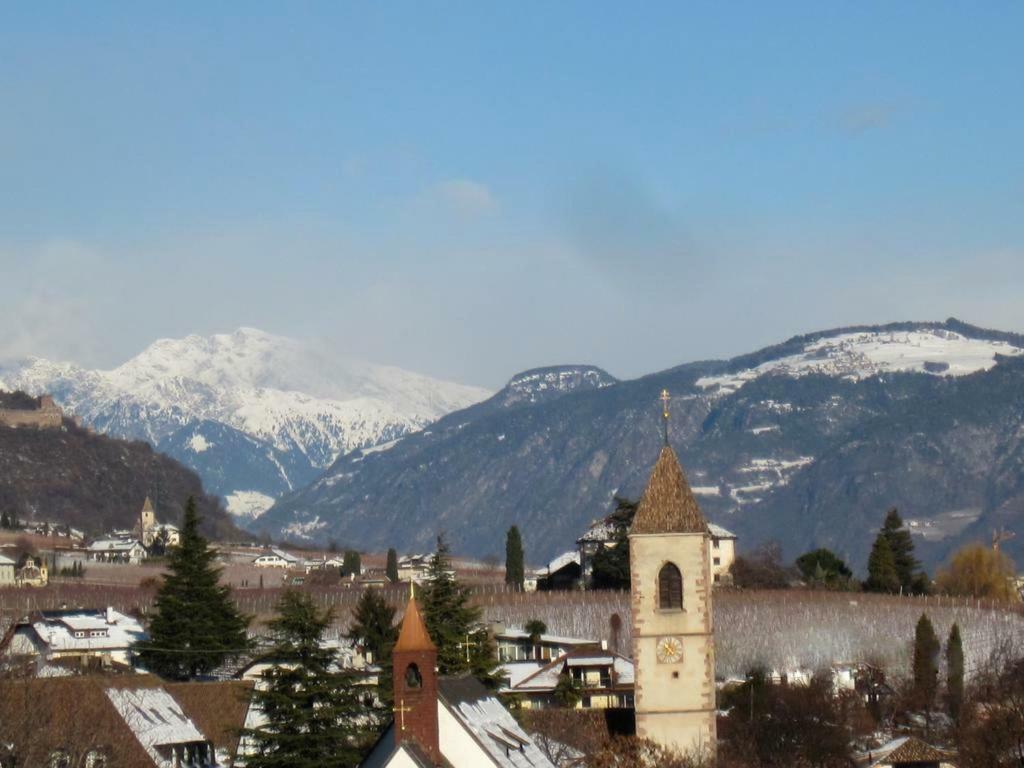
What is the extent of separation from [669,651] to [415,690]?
712 inches

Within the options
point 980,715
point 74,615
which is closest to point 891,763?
point 980,715

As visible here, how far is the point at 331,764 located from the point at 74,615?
2337 inches

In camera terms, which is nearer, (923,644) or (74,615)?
(74,615)

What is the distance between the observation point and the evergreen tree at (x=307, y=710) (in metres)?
63.8

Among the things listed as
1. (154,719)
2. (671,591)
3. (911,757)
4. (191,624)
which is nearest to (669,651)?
(671,591)

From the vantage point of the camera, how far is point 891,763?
92.0 m

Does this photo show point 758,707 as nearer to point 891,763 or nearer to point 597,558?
point 891,763

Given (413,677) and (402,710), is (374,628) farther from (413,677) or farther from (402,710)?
(402,710)

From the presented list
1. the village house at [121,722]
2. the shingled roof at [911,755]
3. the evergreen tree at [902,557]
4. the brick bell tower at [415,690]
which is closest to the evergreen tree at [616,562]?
the evergreen tree at [902,557]

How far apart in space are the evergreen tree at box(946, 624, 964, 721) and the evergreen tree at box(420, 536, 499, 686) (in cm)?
2977

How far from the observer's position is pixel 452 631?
85.4 m

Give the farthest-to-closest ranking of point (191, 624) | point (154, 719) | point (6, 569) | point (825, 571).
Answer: point (6, 569)
point (825, 571)
point (191, 624)
point (154, 719)

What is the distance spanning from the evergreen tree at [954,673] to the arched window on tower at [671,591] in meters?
38.2

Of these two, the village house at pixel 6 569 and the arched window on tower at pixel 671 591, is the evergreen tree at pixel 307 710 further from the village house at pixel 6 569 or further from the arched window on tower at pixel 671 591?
the village house at pixel 6 569
